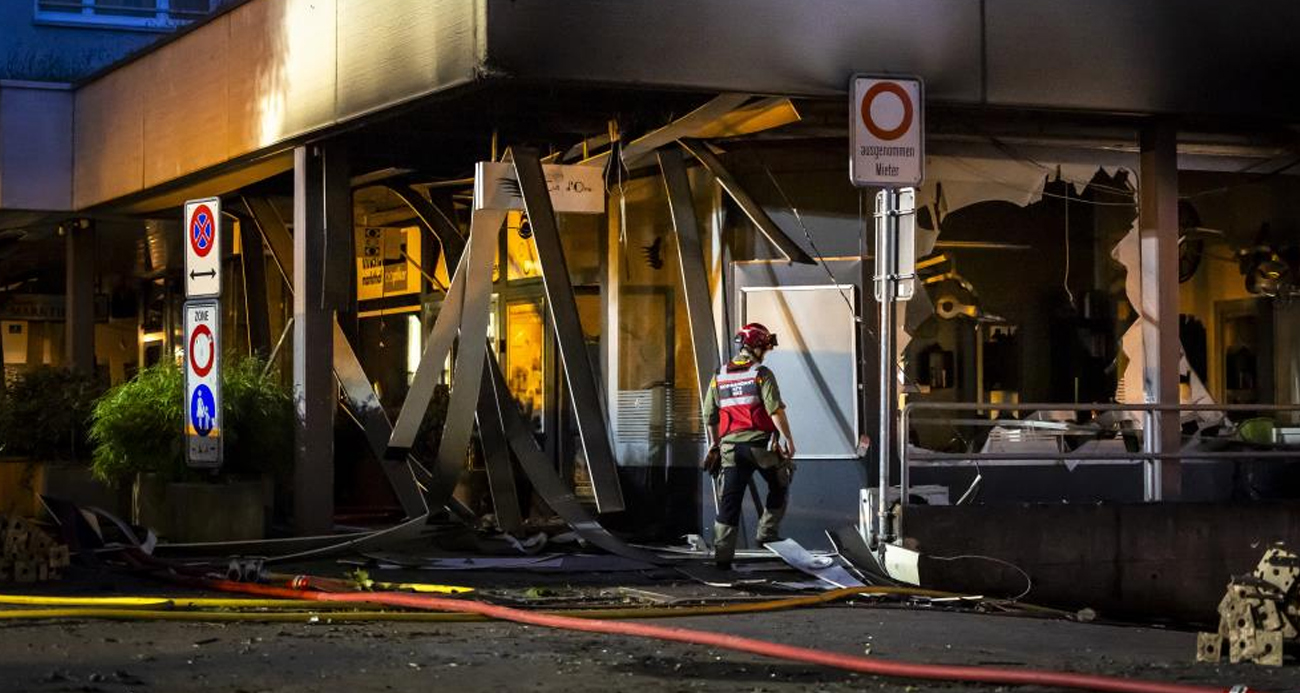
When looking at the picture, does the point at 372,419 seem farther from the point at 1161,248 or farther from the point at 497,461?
the point at 1161,248

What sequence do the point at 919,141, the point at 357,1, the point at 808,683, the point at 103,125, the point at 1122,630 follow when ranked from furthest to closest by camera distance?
the point at 103,125 < the point at 357,1 < the point at 919,141 < the point at 1122,630 < the point at 808,683

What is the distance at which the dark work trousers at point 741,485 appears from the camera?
1494cm

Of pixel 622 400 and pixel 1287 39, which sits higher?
pixel 1287 39

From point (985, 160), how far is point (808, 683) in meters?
8.22

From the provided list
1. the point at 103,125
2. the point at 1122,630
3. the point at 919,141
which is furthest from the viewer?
the point at 103,125

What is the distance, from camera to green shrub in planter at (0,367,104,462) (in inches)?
754

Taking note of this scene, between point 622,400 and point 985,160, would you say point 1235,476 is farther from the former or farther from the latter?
point 622,400

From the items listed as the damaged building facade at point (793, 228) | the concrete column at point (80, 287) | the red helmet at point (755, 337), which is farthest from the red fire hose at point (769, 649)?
the concrete column at point (80, 287)

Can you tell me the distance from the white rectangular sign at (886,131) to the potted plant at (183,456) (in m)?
5.86

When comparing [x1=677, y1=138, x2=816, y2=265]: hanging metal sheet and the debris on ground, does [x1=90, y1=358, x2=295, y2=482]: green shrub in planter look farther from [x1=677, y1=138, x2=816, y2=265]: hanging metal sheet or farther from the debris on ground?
the debris on ground

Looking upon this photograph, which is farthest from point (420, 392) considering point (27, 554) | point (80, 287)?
point (80, 287)

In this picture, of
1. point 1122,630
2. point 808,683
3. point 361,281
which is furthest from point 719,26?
point 361,281

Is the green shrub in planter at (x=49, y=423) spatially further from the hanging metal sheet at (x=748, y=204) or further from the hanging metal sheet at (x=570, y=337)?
the hanging metal sheet at (x=748, y=204)

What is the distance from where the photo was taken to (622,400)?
1770cm
